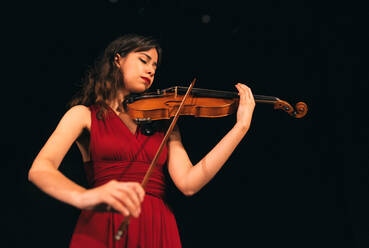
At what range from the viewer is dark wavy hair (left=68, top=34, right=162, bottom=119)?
4.37 feet

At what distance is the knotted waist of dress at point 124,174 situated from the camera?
109 cm

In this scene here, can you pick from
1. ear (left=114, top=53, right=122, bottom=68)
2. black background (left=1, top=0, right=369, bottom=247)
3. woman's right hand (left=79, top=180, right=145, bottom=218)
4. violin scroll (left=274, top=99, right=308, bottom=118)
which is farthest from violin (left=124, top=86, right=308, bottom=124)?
woman's right hand (left=79, top=180, right=145, bottom=218)

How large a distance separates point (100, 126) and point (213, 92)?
0.45 meters

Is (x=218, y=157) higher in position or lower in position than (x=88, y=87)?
lower

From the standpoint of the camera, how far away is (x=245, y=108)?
3.91 feet

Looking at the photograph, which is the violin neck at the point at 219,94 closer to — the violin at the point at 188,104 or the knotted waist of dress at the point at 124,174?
the violin at the point at 188,104

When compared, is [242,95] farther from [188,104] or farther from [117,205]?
[117,205]

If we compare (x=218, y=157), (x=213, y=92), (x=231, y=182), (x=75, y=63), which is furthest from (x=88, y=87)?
(x=231, y=182)

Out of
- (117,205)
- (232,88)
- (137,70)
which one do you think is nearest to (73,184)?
(117,205)

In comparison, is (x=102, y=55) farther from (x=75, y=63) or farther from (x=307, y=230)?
(x=307, y=230)

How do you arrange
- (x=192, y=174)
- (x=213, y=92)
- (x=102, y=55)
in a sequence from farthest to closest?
(x=102, y=55) < (x=213, y=92) < (x=192, y=174)

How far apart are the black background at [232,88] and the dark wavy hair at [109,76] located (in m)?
0.24

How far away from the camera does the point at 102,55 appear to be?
1.45 m

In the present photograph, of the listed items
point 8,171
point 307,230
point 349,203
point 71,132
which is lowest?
point 307,230
